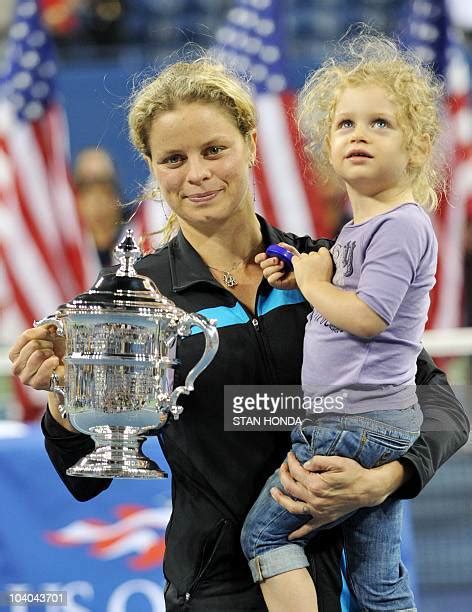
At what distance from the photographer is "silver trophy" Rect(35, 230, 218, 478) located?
166cm

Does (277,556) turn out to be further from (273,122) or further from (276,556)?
(273,122)

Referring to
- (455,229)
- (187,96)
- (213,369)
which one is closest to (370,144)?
(187,96)

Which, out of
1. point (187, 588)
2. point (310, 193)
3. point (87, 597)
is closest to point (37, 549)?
point (87, 597)

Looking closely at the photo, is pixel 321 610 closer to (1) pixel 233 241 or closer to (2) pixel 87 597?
(1) pixel 233 241

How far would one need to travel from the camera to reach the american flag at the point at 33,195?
5.65m

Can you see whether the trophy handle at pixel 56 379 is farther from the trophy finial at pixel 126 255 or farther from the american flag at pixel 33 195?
the american flag at pixel 33 195

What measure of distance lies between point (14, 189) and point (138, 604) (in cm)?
343

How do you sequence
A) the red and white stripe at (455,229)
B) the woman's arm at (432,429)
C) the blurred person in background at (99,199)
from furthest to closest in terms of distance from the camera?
the blurred person in background at (99,199)
the red and white stripe at (455,229)
the woman's arm at (432,429)

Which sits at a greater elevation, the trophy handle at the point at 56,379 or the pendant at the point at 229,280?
the pendant at the point at 229,280

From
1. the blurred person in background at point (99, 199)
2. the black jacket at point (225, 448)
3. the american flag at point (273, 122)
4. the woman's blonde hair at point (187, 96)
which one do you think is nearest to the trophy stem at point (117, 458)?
the black jacket at point (225, 448)

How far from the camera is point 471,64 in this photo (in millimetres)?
8656

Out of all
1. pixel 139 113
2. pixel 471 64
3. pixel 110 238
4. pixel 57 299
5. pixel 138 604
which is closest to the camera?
pixel 139 113

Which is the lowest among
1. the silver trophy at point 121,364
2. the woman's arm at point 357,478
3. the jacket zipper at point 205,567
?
the jacket zipper at point 205,567

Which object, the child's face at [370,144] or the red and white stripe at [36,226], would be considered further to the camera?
the red and white stripe at [36,226]
